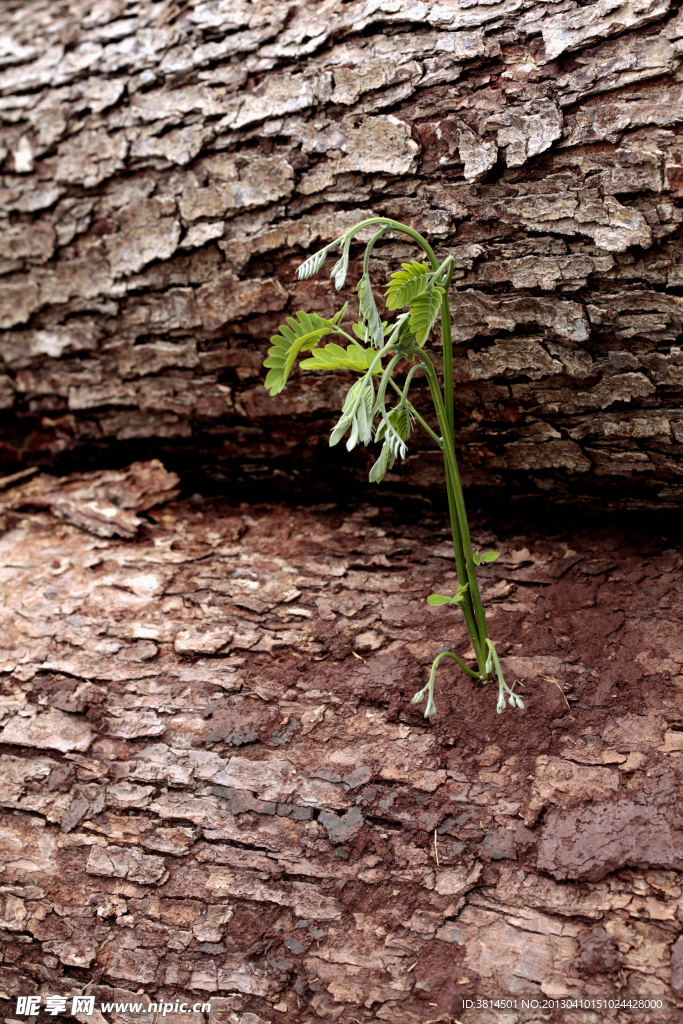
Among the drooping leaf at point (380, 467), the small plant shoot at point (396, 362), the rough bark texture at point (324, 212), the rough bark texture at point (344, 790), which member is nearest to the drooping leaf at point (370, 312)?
the small plant shoot at point (396, 362)


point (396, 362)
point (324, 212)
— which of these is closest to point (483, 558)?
point (396, 362)

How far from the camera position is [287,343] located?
5.15ft

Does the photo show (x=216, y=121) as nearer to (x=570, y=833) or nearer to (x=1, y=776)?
(x=1, y=776)

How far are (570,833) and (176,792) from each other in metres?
0.83

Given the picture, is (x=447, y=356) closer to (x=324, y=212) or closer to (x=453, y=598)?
(x=453, y=598)

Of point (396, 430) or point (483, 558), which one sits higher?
point (396, 430)

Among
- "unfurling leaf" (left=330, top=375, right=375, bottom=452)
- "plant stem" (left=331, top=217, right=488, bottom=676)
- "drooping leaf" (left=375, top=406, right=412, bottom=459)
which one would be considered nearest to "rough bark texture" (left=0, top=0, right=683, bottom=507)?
"plant stem" (left=331, top=217, right=488, bottom=676)

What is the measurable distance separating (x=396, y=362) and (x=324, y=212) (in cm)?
75

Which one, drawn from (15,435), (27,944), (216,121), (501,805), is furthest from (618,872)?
(15,435)

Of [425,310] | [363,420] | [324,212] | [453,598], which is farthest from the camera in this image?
[324,212]

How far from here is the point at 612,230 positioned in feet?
5.24

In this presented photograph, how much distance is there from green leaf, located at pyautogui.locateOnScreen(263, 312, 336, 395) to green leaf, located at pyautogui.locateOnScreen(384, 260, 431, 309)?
14 cm

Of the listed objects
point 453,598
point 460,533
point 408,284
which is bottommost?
point 453,598

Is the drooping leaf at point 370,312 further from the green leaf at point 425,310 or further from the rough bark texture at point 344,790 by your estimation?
the rough bark texture at point 344,790
